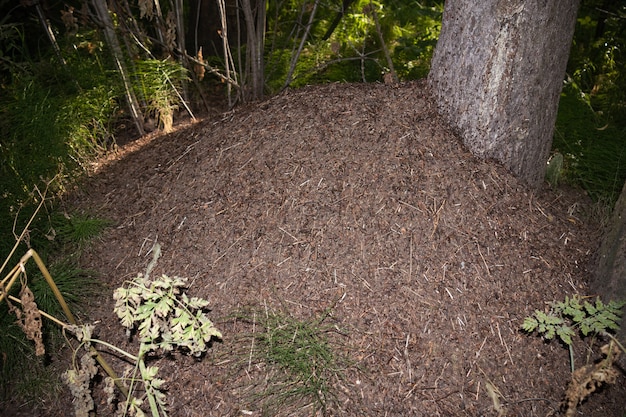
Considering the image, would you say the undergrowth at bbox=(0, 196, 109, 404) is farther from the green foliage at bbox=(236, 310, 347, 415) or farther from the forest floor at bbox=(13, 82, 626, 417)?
the green foliage at bbox=(236, 310, 347, 415)

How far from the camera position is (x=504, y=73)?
2.34 metres

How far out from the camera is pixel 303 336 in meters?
2.06

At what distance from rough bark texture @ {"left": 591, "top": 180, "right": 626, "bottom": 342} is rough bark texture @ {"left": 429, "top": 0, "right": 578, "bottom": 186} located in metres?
0.47

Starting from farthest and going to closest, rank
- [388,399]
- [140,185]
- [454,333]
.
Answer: [140,185]
[454,333]
[388,399]

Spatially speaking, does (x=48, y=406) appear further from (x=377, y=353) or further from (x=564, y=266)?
A: (x=564, y=266)

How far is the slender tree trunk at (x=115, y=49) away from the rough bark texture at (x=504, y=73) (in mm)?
2035

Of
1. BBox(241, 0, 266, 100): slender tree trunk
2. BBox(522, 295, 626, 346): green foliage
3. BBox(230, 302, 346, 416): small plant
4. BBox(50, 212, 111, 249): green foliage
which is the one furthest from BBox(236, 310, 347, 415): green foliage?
BBox(241, 0, 266, 100): slender tree trunk

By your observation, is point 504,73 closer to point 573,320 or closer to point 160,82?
point 573,320

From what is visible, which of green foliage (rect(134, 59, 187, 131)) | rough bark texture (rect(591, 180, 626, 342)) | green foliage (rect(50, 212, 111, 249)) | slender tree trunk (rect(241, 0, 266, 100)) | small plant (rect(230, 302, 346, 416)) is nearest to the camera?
small plant (rect(230, 302, 346, 416))

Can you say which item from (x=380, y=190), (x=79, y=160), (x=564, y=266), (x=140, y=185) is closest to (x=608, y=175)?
(x=564, y=266)

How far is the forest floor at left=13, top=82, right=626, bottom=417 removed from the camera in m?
2.06

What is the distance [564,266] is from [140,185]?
2.35 metres

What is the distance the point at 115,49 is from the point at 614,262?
3.18m

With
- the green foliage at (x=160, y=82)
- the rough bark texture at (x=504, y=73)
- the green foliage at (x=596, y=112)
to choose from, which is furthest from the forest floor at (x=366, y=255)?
the green foliage at (x=160, y=82)
